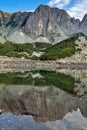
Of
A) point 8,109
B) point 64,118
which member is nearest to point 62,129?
point 64,118

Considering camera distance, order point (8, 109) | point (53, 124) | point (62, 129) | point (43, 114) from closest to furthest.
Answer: point (62, 129) → point (53, 124) → point (43, 114) → point (8, 109)

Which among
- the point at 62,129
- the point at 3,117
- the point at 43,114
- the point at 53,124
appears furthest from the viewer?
the point at 43,114

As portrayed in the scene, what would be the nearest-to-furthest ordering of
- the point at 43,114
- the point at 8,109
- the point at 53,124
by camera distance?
the point at 53,124 < the point at 43,114 < the point at 8,109

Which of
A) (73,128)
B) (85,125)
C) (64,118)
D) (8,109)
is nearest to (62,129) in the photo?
(73,128)

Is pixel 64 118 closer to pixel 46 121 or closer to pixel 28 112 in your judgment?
pixel 46 121

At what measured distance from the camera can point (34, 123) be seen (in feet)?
126

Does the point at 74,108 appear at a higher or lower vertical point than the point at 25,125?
lower

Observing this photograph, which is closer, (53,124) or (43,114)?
(53,124)

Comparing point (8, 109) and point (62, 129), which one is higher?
point (62, 129)

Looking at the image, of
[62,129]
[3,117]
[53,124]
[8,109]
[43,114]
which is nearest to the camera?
[62,129]

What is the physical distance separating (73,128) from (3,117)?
11164 mm

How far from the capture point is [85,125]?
38188 millimetres

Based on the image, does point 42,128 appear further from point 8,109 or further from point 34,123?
point 8,109

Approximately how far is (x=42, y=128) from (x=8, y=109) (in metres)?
15.8
